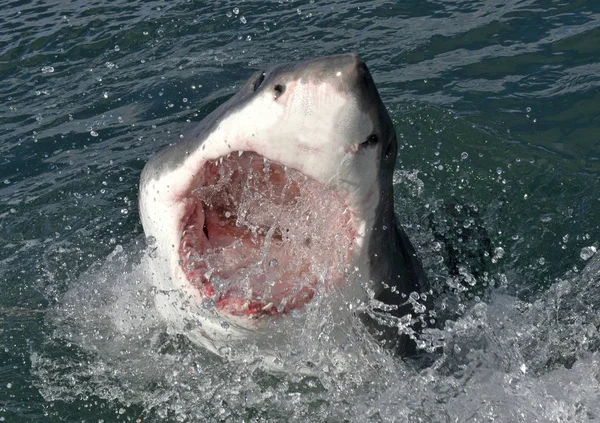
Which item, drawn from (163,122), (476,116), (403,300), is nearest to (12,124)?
(163,122)

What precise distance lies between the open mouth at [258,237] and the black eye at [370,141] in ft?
0.61

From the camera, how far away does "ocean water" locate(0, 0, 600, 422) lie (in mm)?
3014

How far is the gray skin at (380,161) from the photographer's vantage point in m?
2.05

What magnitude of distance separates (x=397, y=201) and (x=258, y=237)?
1.99 meters

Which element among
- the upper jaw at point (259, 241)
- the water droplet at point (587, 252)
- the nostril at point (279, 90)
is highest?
the nostril at point (279, 90)

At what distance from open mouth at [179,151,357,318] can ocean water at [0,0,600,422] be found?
0.52 feet

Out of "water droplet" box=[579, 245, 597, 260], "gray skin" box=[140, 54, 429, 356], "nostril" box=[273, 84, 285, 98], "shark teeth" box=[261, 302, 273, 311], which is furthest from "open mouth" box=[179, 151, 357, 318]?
"water droplet" box=[579, 245, 597, 260]

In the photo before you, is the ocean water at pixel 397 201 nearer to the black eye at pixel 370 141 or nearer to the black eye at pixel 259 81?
the black eye at pixel 370 141

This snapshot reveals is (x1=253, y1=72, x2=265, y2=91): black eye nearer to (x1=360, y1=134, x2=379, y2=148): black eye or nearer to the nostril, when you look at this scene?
the nostril

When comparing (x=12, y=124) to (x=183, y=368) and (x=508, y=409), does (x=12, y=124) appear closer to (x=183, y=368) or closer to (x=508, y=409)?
(x=183, y=368)

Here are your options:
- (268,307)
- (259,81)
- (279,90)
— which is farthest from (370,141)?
(268,307)

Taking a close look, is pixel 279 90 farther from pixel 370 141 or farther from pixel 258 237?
pixel 258 237

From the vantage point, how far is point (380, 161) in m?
2.19

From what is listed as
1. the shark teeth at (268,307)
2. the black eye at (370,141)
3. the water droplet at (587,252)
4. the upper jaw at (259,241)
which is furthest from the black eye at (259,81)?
the water droplet at (587,252)
